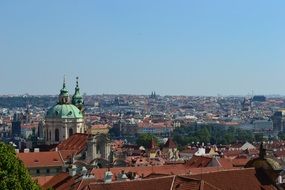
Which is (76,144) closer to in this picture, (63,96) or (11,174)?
(63,96)

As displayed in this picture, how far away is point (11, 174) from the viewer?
28484 mm

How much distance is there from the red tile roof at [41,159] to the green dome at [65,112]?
23.0 meters

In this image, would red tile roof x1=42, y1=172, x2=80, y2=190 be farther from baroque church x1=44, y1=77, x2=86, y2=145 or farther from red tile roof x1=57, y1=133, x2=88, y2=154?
baroque church x1=44, y1=77, x2=86, y2=145

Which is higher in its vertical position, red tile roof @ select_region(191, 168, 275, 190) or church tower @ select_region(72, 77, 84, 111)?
church tower @ select_region(72, 77, 84, 111)

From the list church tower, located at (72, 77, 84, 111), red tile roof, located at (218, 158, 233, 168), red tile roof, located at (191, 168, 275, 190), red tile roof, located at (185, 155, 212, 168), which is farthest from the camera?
church tower, located at (72, 77, 84, 111)

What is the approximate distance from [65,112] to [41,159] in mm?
24613

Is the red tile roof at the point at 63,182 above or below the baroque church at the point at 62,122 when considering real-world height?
below

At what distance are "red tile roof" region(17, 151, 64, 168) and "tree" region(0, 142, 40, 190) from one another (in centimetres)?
3713

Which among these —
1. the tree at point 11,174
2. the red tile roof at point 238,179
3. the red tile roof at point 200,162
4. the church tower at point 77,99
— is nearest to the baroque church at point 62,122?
the church tower at point 77,99

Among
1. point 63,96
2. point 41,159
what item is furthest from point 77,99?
point 41,159

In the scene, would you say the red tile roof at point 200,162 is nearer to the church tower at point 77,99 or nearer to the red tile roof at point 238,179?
the red tile roof at point 238,179

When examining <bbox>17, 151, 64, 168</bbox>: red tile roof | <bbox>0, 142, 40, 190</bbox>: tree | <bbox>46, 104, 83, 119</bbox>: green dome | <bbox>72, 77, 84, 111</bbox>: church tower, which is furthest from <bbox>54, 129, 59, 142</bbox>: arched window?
<bbox>0, 142, 40, 190</bbox>: tree

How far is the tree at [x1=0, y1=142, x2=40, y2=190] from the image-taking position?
28.1 meters

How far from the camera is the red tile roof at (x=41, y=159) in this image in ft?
217
